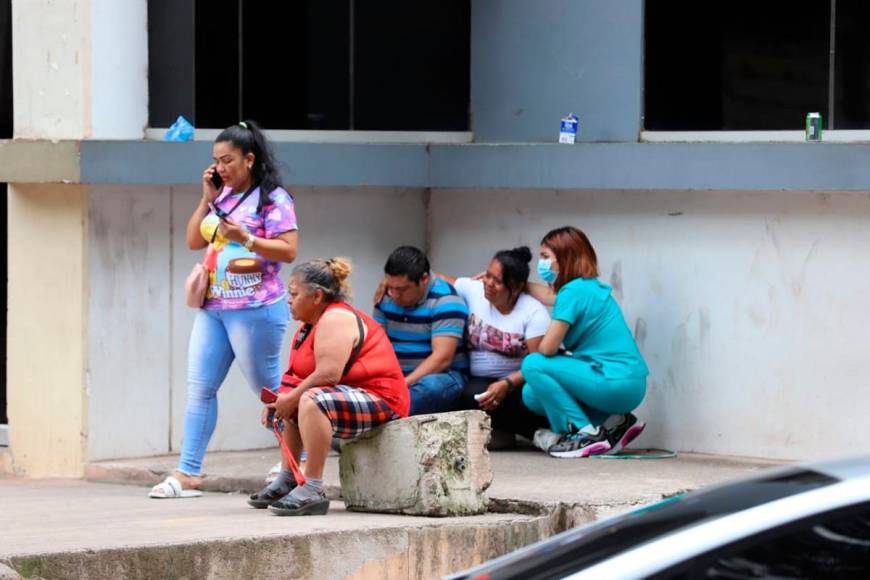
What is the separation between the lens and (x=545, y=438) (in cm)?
856

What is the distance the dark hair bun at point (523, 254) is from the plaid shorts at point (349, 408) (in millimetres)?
2195

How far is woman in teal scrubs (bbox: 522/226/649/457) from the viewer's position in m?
8.37

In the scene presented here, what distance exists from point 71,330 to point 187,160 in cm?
110

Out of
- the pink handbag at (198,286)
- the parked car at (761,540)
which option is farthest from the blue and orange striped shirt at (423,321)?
the parked car at (761,540)

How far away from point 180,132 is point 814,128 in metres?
3.30

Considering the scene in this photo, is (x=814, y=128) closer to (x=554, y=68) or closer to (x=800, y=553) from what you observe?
(x=554, y=68)

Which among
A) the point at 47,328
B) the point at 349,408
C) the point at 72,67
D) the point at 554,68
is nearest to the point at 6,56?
the point at 72,67

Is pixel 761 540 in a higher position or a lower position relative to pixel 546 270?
lower

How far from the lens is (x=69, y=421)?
864cm

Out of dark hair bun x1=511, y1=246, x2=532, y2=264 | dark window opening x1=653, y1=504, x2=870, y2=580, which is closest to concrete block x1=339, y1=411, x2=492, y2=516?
dark hair bun x1=511, y1=246, x2=532, y2=264

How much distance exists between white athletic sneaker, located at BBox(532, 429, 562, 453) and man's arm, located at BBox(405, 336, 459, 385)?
24.1 inches

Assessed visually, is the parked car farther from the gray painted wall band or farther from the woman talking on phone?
the gray painted wall band

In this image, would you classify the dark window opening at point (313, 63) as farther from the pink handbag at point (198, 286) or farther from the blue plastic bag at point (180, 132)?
the pink handbag at point (198, 286)

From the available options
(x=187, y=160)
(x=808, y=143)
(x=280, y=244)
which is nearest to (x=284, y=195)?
(x=280, y=244)
